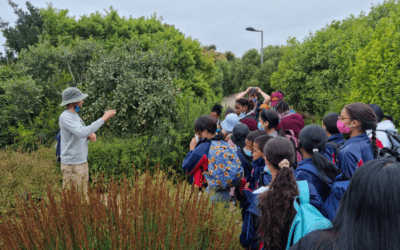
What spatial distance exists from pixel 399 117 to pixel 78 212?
5.42 m

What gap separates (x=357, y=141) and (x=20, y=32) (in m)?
11.1

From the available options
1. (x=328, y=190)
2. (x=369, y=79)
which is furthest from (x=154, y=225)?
(x=369, y=79)

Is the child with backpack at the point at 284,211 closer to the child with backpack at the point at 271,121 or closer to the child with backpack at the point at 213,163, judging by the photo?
the child with backpack at the point at 213,163

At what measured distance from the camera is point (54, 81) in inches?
283

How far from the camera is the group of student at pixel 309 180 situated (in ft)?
3.45

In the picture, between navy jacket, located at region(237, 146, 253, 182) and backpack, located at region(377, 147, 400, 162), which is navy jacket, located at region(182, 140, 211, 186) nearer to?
navy jacket, located at region(237, 146, 253, 182)

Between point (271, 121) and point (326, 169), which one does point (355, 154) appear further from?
point (271, 121)

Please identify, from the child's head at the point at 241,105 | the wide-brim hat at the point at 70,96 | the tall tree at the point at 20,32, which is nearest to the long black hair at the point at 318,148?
the wide-brim hat at the point at 70,96

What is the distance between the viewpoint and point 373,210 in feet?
3.43

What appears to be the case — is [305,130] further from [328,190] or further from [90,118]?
[90,118]

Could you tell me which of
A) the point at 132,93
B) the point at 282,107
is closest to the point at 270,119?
the point at 282,107

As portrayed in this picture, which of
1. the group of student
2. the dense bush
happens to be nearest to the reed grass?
the group of student

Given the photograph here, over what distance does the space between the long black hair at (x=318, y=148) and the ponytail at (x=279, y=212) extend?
78 centimetres

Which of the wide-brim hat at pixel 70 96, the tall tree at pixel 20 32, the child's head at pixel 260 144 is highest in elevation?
the tall tree at pixel 20 32
